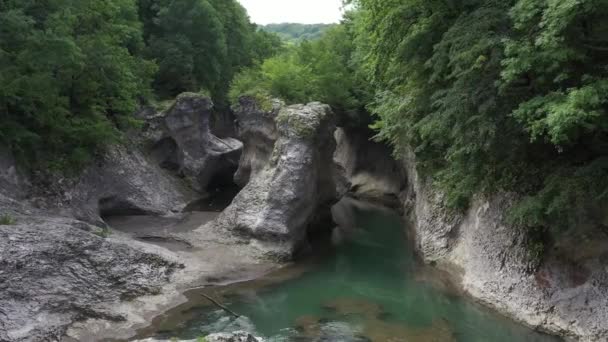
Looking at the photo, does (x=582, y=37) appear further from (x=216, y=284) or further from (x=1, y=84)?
(x=1, y=84)

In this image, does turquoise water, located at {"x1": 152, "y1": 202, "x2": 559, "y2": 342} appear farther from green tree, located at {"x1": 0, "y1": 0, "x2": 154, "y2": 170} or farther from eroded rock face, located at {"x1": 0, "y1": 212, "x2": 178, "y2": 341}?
green tree, located at {"x1": 0, "y1": 0, "x2": 154, "y2": 170}

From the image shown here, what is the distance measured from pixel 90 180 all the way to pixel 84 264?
891cm

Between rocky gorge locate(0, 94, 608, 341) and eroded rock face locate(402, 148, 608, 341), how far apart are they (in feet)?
0.12

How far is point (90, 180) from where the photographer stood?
77.9 ft

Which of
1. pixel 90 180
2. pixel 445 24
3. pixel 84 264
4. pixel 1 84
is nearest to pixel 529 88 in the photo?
pixel 445 24

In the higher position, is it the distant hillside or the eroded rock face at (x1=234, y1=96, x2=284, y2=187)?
the distant hillside

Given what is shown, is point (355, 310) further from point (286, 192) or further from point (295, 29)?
point (295, 29)

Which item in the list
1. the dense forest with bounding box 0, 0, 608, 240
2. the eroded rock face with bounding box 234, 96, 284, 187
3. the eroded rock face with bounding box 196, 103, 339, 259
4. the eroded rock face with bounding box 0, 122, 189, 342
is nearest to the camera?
the dense forest with bounding box 0, 0, 608, 240

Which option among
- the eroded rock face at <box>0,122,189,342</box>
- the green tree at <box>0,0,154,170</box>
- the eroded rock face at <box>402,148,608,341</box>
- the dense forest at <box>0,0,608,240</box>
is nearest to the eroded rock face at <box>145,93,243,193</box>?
the dense forest at <box>0,0,608,240</box>

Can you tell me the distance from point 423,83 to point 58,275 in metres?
12.4

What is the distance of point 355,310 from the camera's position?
16.3m

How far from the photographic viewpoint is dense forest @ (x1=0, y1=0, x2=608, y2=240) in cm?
1113

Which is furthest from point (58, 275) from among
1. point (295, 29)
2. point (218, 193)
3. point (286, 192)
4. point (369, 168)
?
point (295, 29)

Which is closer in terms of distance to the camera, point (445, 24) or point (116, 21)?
point (445, 24)
